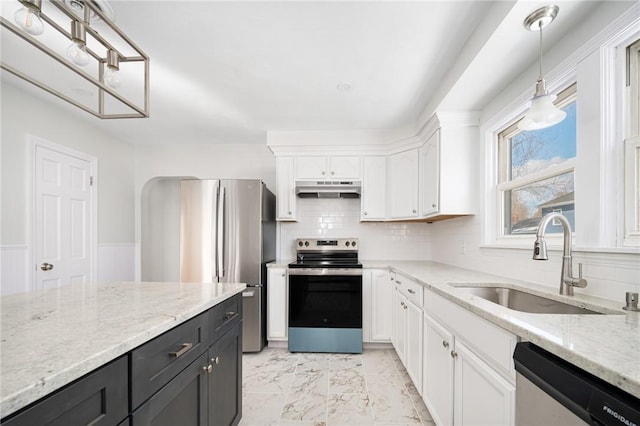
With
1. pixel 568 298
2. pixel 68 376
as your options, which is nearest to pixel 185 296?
pixel 68 376

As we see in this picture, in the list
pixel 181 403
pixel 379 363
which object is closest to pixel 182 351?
pixel 181 403

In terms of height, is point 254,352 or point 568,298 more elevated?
point 568,298

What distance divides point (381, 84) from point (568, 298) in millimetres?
1850

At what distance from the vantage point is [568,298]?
126cm

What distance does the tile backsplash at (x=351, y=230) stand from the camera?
353 centimetres

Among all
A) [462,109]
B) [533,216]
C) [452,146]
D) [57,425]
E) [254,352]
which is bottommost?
[254,352]

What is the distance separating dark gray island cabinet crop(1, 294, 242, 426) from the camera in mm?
633

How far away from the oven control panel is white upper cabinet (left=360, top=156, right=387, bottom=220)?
0.37 m

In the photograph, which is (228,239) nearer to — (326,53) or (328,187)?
(328,187)

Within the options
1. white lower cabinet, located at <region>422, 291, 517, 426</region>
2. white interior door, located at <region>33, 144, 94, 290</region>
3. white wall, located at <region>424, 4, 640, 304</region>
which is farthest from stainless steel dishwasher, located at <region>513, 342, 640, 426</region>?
white interior door, located at <region>33, 144, 94, 290</region>

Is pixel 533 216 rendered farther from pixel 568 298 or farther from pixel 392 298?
pixel 392 298

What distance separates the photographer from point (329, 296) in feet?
9.42

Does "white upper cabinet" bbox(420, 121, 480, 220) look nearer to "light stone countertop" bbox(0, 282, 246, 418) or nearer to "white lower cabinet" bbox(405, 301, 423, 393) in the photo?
"white lower cabinet" bbox(405, 301, 423, 393)

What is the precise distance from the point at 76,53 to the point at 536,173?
8.40ft
